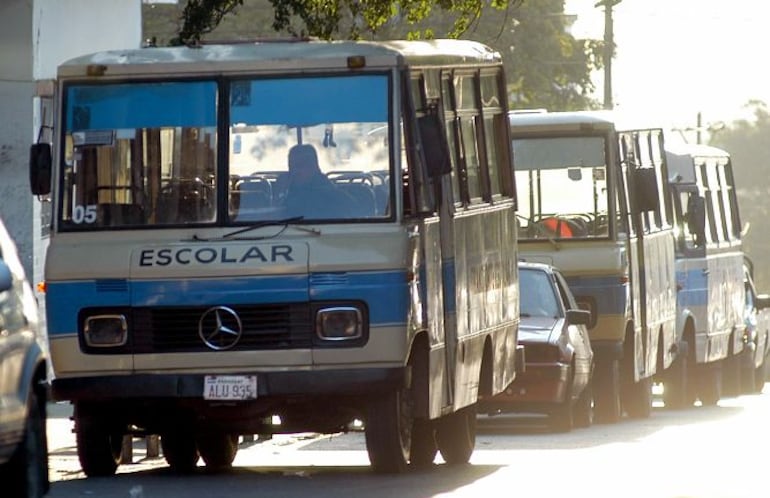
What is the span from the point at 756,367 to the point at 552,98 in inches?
682

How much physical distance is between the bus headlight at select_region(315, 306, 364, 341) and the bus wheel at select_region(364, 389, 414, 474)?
51cm

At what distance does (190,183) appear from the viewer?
51.4 feet

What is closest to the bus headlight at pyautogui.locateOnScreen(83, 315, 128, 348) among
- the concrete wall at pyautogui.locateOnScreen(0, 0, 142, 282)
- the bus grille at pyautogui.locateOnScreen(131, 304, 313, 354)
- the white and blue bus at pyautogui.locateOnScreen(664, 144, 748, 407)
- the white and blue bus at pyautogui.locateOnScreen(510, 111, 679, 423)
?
the bus grille at pyautogui.locateOnScreen(131, 304, 313, 354)

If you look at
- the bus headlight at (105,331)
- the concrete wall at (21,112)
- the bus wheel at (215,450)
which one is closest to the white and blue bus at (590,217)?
the concrete wall at (21,112)

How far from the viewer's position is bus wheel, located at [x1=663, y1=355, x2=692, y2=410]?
3394 centimetres

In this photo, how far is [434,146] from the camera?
1550cm

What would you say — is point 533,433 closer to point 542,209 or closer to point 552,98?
point 542,209

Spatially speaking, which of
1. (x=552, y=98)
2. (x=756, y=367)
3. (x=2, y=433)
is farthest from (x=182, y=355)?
(x=552, y=98)

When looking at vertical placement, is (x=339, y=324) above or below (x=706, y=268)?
above

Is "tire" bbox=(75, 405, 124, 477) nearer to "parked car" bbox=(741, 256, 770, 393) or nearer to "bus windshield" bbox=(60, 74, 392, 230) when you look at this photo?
"bus windshield" bbox=(60, 74, 392, 230)

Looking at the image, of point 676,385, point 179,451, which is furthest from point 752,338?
point 179,451

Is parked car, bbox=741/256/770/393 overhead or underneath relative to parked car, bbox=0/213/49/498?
underneath

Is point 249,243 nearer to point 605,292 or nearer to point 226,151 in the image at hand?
point 226,151

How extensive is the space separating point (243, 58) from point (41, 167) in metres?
1.54
